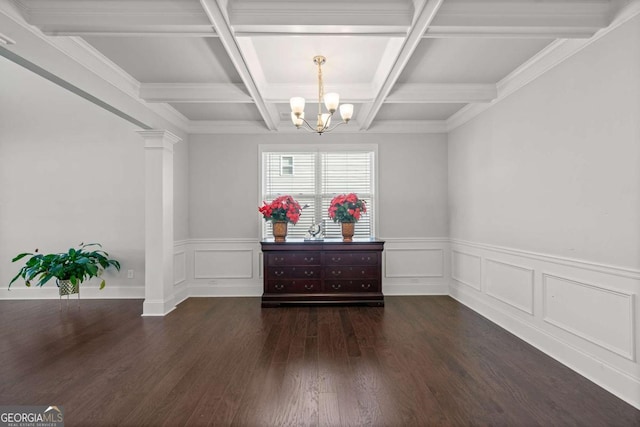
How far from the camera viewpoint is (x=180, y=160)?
199 inches

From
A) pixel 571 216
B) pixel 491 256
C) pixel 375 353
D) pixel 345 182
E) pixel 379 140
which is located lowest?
pixel 375 353

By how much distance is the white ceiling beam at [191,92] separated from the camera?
3.86m

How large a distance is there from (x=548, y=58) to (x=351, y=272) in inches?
122

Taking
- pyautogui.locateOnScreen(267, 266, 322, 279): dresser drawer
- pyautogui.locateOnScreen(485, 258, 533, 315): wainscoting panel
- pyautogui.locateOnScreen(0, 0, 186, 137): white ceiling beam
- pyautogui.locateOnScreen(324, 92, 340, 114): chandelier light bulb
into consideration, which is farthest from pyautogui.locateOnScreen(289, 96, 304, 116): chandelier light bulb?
pyautogui.locateOnScreen(485, 258, 533, 315): wainscoting panel

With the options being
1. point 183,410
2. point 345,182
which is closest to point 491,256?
point 345,182

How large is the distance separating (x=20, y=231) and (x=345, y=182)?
15.8 feet

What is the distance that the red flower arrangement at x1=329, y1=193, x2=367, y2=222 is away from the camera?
16.4 feet

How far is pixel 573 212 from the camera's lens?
2803mm

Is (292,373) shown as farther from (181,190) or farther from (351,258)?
(181,190)

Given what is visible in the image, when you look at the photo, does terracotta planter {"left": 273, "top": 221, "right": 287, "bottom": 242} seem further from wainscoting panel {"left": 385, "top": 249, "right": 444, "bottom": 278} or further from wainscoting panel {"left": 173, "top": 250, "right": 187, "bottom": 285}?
wainscoting panel {"left": 385, "top": 249, "right": 444, "bottom": 278}

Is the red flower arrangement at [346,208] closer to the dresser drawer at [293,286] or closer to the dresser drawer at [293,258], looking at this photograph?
the dresser drawer at [293,258]

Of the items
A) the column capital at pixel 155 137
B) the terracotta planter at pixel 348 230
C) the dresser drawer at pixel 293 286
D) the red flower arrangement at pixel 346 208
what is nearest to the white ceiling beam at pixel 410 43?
the red flower arrangement at pixel 346 208

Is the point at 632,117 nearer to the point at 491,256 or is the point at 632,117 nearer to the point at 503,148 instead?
the point at 503,148

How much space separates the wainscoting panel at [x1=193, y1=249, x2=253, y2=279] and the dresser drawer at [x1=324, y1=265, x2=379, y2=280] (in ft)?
4.24
